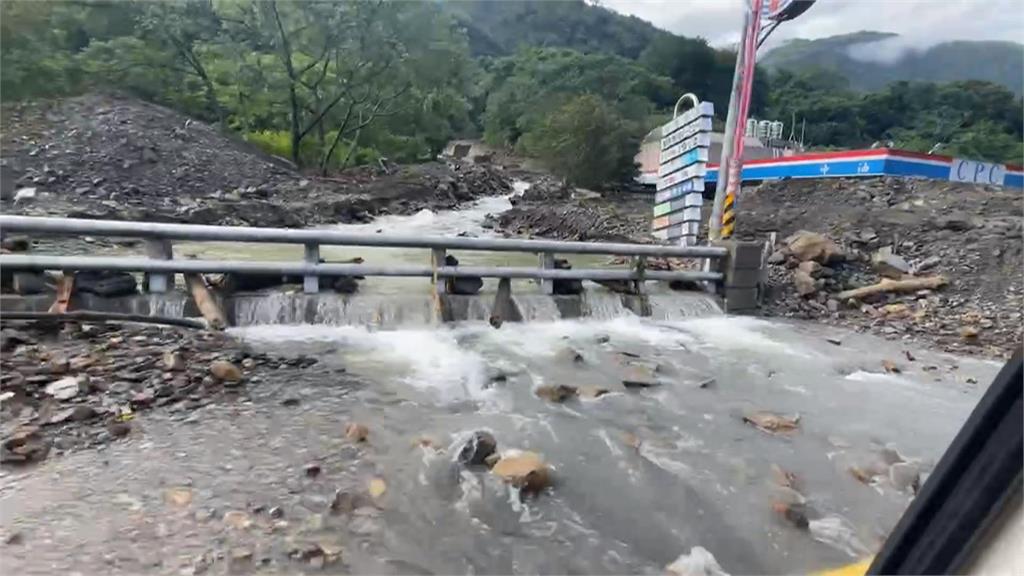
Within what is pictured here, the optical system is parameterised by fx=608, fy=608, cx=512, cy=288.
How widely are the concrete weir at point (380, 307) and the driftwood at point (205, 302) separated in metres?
0.09

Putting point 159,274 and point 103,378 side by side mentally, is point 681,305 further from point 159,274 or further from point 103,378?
point 103,378

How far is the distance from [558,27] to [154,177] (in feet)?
369

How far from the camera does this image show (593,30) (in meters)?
118

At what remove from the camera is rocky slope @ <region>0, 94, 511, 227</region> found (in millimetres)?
14930

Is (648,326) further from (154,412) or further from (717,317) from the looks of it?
(154,412)

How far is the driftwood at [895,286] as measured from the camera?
9039 millimetres

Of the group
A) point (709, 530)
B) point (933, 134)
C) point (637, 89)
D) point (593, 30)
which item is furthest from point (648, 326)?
point (593, 30)

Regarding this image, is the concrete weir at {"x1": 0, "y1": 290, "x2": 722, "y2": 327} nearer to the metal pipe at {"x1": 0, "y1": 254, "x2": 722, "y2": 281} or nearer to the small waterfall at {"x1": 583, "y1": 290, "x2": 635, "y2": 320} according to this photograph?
the small waterfall at {"x1": 583, "y1": 290, "x2": 635, "y2": 320}

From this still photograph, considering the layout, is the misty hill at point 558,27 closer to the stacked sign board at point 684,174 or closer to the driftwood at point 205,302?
the stacked sign board at point 684,174

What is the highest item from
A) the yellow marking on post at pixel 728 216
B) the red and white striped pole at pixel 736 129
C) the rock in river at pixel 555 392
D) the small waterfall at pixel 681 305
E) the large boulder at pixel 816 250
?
the red and white striped pole at pixel 736 129

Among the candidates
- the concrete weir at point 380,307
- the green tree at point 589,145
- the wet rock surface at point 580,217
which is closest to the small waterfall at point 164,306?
the concrete weir at point 380,307

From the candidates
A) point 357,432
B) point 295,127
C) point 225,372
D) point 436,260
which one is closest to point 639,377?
point 436,260

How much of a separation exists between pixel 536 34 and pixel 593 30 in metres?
11.1

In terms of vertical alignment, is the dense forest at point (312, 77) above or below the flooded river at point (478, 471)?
above
